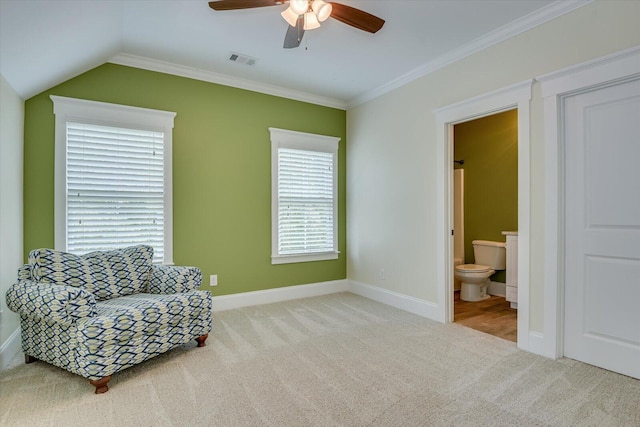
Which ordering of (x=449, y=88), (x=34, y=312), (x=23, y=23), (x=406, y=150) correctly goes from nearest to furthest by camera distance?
(x=23, y=23) < (x=34, y=312) < (x=449, y=88) < (x=406, y=150)

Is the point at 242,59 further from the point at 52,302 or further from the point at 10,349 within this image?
the point at 10,349

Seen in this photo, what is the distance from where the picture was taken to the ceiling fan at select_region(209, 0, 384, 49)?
2039mm

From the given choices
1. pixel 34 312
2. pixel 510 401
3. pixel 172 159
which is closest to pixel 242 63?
pixel 172 159

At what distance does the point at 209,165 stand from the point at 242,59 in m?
1.23

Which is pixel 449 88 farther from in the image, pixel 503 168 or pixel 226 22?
pixel 226 22

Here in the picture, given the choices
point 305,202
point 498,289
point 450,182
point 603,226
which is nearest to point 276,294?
point 305,202

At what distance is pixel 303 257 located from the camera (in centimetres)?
459

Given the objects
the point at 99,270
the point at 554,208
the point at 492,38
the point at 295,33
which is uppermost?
the point at 492,38

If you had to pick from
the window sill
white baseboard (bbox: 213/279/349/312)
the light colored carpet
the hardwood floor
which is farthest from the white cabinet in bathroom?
the window sill

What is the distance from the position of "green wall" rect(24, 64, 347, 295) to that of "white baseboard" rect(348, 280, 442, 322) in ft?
2.21

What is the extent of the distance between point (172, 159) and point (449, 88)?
10.0 feet

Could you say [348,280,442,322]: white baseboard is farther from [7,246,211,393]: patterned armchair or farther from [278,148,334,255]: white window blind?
[7,246,211,393]: patterned armchair

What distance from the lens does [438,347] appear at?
288cm

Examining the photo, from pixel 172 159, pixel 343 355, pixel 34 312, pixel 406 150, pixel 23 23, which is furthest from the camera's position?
pixel 406 150
